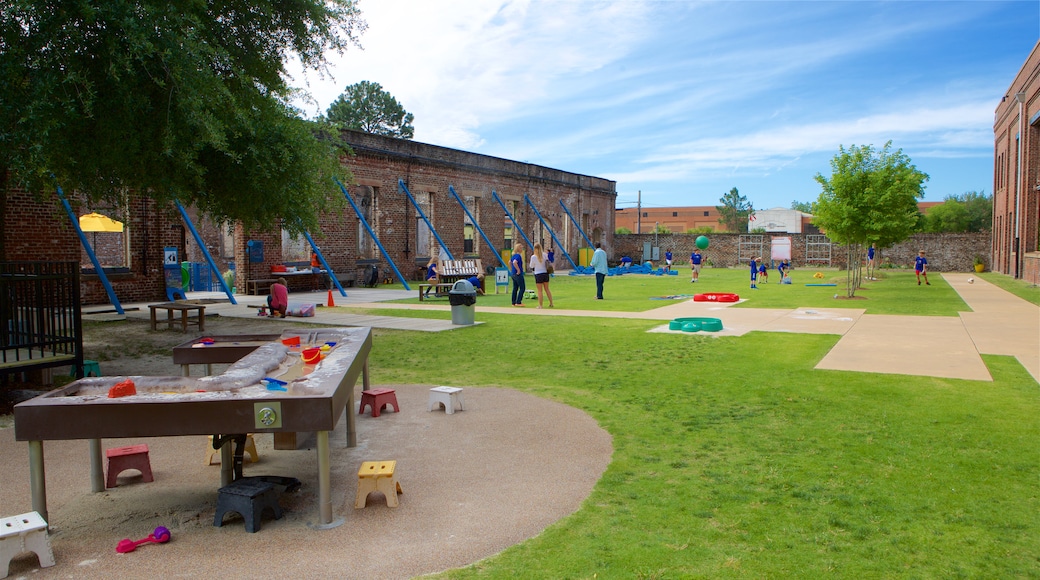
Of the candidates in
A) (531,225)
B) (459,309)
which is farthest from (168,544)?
(531,225)

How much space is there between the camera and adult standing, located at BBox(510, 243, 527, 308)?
710 inches

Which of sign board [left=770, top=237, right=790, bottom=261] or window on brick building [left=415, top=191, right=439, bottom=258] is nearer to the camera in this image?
window on brick building [left=415, top=191, right=439, bottom=258]

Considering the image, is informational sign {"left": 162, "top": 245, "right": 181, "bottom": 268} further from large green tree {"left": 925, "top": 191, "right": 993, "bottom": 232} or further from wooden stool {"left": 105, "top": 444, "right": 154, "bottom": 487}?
large green tree {"left": 925, "top": 191, "right": 993, "bottom": 232}

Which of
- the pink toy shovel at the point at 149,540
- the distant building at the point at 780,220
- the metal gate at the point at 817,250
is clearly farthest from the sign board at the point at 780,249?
the pink toy shovel at the point at 149,540

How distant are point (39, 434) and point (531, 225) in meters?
36.4

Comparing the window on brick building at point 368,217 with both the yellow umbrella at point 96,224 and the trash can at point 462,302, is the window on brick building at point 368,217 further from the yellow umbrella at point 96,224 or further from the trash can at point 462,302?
the trash can at point 462,302

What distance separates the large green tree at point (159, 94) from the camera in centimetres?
761

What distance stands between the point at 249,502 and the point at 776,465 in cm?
369

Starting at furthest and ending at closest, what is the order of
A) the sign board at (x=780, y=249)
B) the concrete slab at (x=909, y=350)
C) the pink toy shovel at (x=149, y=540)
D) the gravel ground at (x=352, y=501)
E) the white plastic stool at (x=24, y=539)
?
1. the sign board at (x=780, y=249)
2. the concrete slab at (x=909, y=350)
3. the pink toy shovel at (x=149, y=540)
4. the gravel ground at (x=352, y=501)
5. the white plastic stool at (x=24, y=539)

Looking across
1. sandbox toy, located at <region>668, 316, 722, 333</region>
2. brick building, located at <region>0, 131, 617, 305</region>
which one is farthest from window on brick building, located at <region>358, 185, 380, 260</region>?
sandbox toy, located at <region>668, 316, 722, 333</region>

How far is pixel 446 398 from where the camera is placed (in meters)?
7.04

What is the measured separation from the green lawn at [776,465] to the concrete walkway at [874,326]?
0.57 m

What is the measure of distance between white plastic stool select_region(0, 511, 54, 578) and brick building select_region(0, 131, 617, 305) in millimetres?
6832

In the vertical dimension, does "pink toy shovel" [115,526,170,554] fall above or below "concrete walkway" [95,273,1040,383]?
below
